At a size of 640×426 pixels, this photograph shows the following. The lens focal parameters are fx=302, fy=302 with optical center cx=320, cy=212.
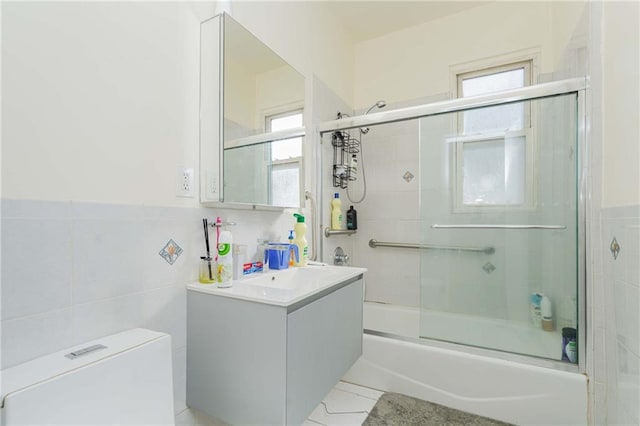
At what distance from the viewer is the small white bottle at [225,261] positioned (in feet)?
3.56

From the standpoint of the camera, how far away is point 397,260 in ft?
8.15

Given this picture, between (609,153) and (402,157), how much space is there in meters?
1.33

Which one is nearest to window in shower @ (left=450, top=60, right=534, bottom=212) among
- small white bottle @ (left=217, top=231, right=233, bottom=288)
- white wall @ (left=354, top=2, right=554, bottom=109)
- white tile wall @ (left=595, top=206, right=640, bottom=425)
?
white tile wall @ (left=595, top=206, right=640, bottom=425)

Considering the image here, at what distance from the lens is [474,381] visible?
1562 millimetres

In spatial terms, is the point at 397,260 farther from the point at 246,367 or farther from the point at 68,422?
the point at 68,422

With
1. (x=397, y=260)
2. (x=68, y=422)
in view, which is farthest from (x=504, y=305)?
(x=68, y=422)

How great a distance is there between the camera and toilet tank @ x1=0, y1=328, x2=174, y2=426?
24.2 inches

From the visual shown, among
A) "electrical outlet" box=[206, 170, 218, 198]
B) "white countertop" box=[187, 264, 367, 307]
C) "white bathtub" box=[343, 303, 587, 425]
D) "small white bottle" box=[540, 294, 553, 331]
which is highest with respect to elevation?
"electrical outlet" box=[206, 170, 218, 198]

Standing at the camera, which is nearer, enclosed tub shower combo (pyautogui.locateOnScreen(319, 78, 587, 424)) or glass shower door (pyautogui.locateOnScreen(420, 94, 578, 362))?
enclosed tub shower combo (pyautogui.locateOnScreen(319, 78, 587, 424))

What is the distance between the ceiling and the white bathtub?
2344mm

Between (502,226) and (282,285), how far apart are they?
136 centimetres

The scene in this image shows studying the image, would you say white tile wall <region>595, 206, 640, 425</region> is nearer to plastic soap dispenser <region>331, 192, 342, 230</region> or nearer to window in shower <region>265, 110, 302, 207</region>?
window in shower <region>265, 110, 302, 207</region>

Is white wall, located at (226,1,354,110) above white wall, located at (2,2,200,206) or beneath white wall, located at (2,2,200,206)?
above

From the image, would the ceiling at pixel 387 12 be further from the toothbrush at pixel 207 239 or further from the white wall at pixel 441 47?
the toothbrush at pixel 207 239
